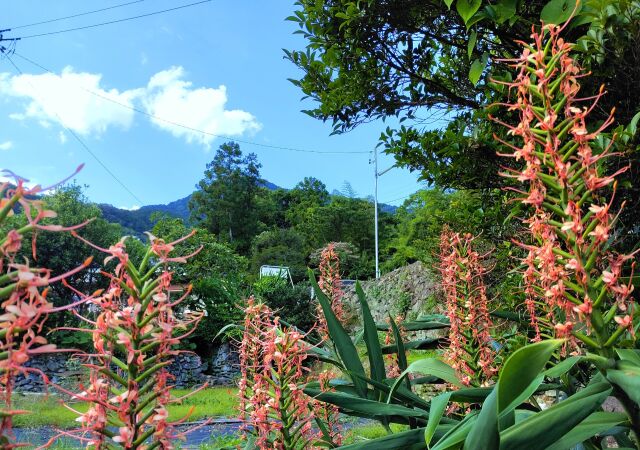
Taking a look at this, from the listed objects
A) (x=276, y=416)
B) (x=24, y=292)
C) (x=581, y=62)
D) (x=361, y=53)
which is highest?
(x=361, y=53)

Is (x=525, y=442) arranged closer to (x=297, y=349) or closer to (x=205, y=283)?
(x=297, y=349)

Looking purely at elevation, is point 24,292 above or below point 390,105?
below

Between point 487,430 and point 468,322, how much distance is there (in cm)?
74

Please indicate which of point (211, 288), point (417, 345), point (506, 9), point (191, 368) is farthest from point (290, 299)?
point (506, 9)

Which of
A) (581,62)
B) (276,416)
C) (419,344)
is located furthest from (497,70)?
(276,416)

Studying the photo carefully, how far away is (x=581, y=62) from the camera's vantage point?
6.29ft

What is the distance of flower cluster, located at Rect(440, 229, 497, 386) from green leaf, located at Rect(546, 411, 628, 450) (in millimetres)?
494

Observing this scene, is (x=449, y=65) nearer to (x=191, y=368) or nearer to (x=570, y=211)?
(x=570, y=211)

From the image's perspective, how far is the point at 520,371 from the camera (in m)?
0.68

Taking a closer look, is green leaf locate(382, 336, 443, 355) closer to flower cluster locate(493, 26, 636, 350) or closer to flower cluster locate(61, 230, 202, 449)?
flower cluster locate(493, 26, 636, 350)

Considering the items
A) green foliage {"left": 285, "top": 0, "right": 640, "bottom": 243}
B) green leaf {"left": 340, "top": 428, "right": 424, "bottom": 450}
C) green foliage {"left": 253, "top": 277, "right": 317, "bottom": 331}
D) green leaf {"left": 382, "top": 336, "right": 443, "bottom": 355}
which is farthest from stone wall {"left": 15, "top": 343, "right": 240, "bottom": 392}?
green leaf {"left": 340, "top": 428, "right": 424, "bottom": 450}

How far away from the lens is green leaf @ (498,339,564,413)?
2.22 feet

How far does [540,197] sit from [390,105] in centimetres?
234

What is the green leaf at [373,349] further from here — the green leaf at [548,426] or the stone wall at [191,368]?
the stone wall at [191,368]
